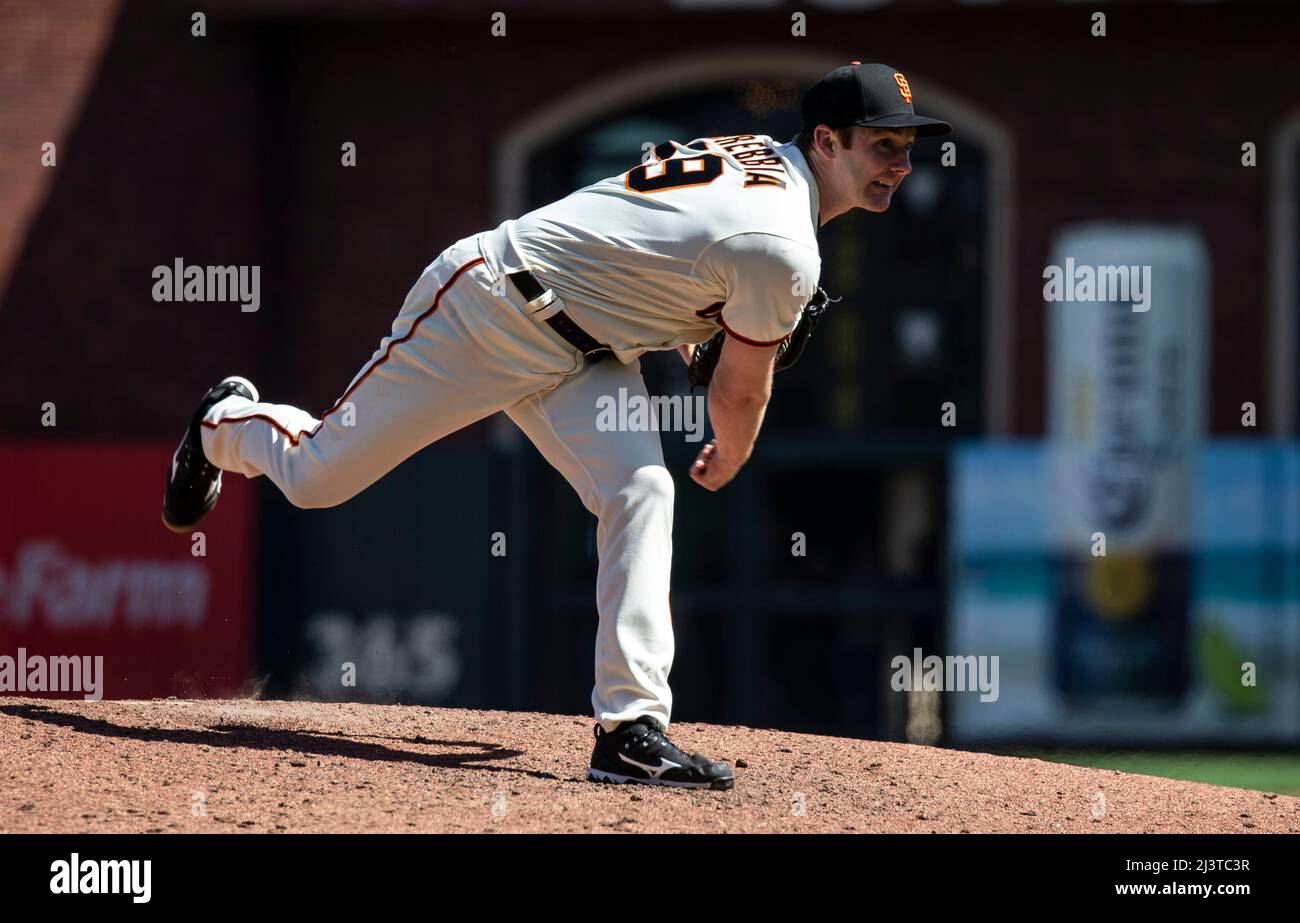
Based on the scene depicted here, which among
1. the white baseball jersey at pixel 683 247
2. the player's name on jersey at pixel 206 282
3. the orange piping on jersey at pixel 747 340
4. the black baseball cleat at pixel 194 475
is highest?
the player's name on jersey at pixel 206 282

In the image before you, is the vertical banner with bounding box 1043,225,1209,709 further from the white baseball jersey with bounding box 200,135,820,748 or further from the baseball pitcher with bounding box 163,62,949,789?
the white baseball jersey with bounding box 200,135,820,748

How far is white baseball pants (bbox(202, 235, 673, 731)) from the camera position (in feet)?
16.0

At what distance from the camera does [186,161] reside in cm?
1288

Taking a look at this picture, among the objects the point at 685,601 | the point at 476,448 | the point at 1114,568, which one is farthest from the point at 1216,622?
the point at 476,448

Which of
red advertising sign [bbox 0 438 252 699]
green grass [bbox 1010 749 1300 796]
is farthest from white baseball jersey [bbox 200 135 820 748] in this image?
red advertising sign [bbox 0 438 252 699]

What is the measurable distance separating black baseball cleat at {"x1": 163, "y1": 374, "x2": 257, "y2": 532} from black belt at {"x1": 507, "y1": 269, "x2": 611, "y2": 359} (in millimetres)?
1386

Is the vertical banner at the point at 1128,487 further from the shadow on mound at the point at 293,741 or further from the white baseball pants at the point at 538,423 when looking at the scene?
the white baseball pants at the point at 538,423

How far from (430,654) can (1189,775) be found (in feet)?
17.2

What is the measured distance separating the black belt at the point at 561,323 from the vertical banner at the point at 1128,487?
7.70m

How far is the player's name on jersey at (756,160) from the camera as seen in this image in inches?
187

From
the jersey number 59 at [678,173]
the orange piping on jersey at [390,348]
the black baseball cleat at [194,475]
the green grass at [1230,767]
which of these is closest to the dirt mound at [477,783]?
the black baseball cleat at [194,475]

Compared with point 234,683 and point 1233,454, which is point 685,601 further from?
point 234,683

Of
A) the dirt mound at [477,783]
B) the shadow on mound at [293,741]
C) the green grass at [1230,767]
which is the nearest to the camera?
the dirt mound at [477,783]

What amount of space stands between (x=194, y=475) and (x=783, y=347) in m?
2.12
